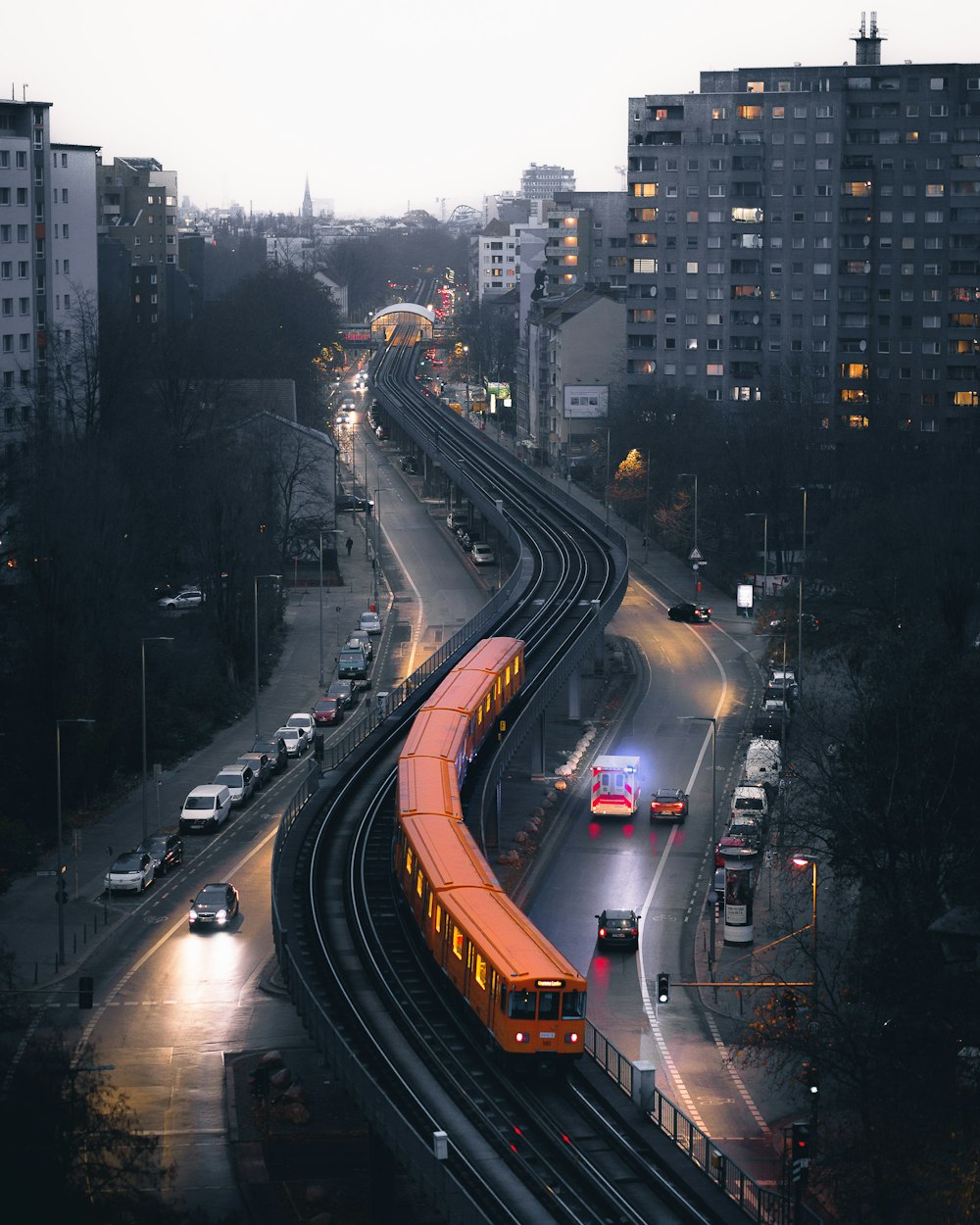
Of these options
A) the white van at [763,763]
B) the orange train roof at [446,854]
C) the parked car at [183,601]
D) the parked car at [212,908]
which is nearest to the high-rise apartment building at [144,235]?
the parked car at [183,601]

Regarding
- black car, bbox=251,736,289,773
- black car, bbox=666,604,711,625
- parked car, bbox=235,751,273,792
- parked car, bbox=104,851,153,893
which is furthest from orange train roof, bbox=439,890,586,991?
black car, bbox=666,604,711,625

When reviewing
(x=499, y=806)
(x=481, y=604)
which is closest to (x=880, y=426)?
(x=481, y=604)

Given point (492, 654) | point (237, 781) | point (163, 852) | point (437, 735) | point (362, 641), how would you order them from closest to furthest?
1. point (437, 735)
2. point (163, 852)
3. point (237, 781)
4. point (492, 654)
5. point (362, 641)

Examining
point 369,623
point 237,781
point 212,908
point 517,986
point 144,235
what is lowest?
point 212,908

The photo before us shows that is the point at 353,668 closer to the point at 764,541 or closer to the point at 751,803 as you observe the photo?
the point at 751,803

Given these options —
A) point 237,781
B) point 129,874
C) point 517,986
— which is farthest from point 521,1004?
point 237,781

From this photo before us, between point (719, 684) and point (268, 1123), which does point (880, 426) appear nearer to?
point (719, 684)

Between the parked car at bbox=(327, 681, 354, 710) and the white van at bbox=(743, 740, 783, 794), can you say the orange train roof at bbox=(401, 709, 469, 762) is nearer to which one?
the white van at bbox=(743, 740, 783, 794)
